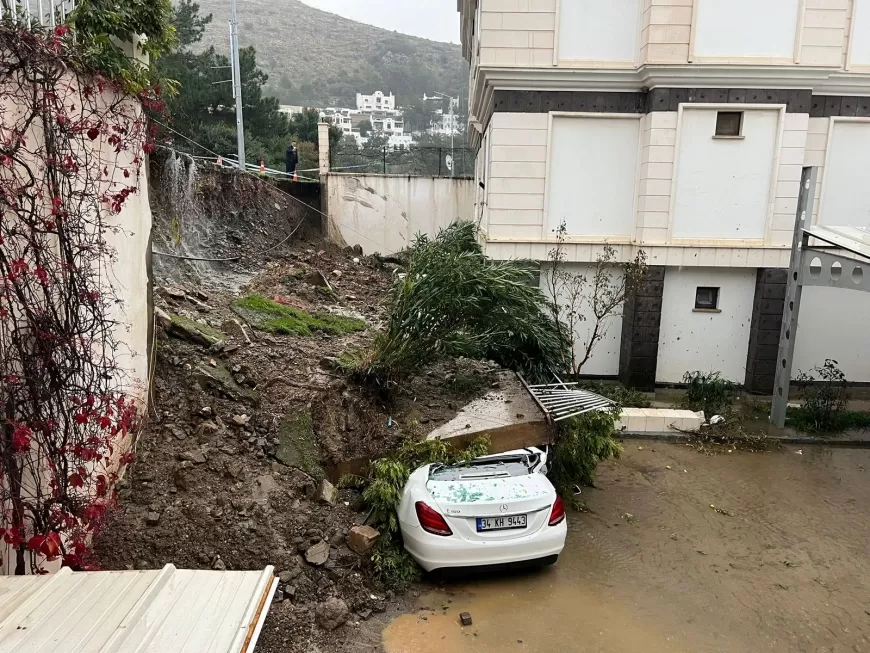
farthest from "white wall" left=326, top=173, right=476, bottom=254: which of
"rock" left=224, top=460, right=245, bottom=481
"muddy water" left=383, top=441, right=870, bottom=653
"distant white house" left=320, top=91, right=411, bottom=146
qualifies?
"distant white house" left=320, top=91, right=411, bottom=146

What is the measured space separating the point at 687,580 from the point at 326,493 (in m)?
3.52

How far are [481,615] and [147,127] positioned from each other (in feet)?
17.0

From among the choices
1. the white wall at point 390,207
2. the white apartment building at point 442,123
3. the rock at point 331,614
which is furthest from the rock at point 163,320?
the white apartment building at point 442,123

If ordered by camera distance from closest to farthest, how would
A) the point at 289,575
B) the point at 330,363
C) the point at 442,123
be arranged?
the point at 289,575, the point at 330,363, the point at 442,123

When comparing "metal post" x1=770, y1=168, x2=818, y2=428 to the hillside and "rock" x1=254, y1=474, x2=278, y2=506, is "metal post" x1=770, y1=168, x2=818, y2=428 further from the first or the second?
the hillside

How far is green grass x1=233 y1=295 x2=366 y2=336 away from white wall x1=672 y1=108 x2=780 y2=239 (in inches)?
242

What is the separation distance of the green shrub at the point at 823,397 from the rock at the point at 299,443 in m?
7.95

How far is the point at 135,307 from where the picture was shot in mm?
5598

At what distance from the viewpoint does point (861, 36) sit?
1052cm

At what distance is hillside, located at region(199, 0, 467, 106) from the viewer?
9169 centimetres

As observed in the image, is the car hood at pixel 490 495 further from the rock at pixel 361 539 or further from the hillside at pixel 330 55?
the hillside at pixel 330 55

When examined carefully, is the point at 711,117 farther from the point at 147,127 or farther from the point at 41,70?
the point at 41,70

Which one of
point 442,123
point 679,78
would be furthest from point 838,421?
point 442,123

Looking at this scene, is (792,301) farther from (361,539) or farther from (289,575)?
(289,575)
